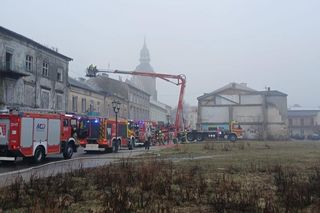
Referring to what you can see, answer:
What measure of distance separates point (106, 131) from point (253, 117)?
53.3m

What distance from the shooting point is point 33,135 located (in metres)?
22.2

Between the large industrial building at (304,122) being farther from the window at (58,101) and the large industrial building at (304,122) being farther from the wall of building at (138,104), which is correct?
the window at (58,101)

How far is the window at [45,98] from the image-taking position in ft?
150

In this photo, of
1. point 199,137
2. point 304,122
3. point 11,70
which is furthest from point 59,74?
point 304,122

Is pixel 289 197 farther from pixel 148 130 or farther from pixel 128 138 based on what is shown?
pixel 148 130

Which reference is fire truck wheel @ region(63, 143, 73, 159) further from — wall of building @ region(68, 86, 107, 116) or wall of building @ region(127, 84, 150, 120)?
wall of building @ region(127, 84, 150, 120)

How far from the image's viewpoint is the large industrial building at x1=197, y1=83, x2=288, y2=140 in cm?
8000

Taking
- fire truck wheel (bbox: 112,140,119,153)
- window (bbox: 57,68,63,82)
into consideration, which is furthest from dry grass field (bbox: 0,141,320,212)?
window (bbox: 57,68,63,82)

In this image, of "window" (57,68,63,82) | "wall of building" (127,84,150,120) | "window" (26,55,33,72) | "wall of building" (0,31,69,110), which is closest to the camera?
"wall of building" (0,31,69,110)

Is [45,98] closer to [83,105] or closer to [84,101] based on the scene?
[83,105]

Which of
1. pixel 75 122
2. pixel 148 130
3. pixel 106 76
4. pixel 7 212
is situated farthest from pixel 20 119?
pixel 106 76

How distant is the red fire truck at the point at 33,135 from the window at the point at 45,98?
20.7 m

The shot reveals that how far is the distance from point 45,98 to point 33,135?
25.0 m

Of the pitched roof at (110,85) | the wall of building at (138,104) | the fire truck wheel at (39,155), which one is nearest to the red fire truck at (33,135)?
the fire truck wheel at (39,155)
